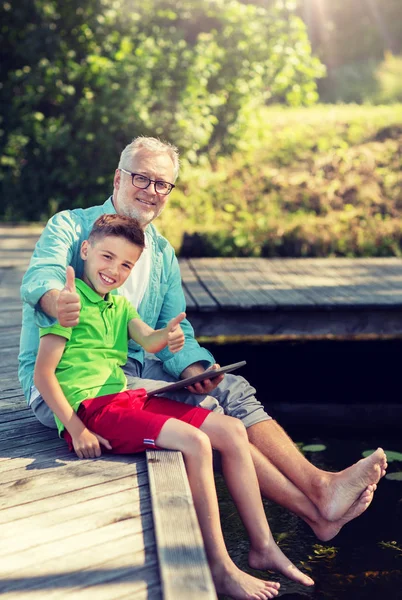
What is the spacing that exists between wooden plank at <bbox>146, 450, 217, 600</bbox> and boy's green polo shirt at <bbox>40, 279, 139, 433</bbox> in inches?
11.7

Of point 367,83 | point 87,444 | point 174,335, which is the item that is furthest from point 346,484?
point 367,83

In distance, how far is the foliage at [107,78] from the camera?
9688 mm

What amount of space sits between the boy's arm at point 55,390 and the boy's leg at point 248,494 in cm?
45

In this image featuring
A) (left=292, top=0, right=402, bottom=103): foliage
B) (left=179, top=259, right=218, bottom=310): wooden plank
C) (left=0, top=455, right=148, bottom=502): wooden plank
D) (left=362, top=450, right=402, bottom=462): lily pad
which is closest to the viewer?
(left=0, top=455, right=148, bottom=502): wooden plank

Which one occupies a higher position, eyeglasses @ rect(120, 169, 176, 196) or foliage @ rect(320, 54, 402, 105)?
foliage @ rect(320, 54, 402, 105)

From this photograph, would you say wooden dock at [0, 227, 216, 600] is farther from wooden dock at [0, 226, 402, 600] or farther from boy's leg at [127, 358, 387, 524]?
boy's leg at [127, 358, 387, 524]

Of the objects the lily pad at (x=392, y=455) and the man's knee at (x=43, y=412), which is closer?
the man's knee at (x=43, y=412)

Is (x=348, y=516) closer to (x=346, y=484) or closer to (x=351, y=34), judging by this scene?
(x=346, y=484)

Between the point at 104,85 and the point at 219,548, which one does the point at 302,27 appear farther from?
the point at 219,548

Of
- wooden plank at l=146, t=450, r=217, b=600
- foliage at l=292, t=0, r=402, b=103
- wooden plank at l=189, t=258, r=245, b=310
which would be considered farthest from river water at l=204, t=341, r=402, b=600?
foliage at l=292, t=0, r=402, b=103

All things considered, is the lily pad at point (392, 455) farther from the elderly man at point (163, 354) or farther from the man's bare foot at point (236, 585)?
the man's bare foot at point (236, 585)

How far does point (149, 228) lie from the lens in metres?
3.54

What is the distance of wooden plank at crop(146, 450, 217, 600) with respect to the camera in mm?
1968

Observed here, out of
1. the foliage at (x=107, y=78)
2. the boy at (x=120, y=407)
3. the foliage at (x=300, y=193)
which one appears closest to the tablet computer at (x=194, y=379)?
the boy at (x=120, y=407)
